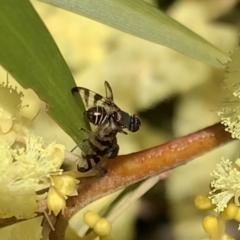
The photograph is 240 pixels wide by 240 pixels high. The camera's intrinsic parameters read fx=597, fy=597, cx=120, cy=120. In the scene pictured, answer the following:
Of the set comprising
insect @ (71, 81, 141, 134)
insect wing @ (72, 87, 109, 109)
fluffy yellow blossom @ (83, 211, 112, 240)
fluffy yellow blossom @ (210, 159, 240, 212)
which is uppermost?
insect wing @ (72, 87, 109, 109)

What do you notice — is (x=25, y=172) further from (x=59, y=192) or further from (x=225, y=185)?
(x=225, y=185)

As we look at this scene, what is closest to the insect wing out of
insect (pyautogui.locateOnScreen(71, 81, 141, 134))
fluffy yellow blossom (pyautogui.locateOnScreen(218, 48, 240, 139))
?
insect (pyautogui.locateOnScreen(71, 81, 141, 134))

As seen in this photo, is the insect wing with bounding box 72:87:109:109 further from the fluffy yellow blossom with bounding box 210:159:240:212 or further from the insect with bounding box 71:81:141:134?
the fluffy yellow blossom with bounding box 210:159:240:212

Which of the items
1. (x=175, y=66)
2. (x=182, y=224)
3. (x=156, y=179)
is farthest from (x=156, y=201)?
(x=156, y=179)

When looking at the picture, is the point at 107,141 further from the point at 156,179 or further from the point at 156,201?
the point at 156,201

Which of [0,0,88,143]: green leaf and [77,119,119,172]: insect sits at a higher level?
[0,0,88,143]: green leaf

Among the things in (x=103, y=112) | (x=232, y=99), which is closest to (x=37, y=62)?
(x=103, y=112)
